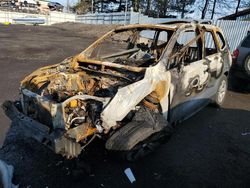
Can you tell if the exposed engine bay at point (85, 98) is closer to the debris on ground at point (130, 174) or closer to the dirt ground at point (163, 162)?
the dirt ground at point (163, 162)

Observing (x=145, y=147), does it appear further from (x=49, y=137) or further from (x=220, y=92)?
(x=220, y=92)

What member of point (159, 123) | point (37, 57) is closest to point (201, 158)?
point (159, 123)

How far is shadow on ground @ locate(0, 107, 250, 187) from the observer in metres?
2.98

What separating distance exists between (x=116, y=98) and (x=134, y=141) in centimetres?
64

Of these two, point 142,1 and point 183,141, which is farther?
point 142,1

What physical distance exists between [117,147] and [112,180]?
434 millimetres

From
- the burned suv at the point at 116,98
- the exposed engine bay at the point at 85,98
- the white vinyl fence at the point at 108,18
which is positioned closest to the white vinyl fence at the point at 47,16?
the white vinyl fence at the point at 108,18

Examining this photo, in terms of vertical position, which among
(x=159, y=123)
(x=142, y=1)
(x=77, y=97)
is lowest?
(x=159, y=123)

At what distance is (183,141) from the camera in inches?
157

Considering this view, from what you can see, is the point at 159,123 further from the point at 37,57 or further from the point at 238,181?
the point at 37,57

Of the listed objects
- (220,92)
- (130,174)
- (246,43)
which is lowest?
(130,174)

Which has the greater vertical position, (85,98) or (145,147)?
(85,98)

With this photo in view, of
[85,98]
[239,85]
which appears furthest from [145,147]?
[239,85]

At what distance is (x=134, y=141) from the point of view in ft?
10.1
